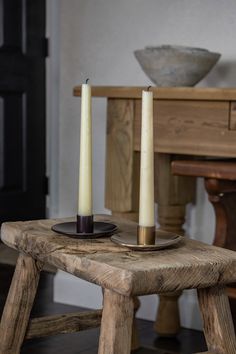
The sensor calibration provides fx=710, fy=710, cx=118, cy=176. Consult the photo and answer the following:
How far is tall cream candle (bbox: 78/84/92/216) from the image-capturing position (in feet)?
4.20

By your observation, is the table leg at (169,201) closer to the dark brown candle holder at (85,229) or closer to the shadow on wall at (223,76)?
the shadow on wall at (223,76)

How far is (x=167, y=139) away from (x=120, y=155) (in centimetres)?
16

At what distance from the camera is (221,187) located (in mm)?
1764

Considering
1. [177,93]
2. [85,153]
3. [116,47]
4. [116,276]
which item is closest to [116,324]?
[116,276]

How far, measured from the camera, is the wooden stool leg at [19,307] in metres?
1.42

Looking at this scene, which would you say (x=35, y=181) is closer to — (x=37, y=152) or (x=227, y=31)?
(x=37, y=152)

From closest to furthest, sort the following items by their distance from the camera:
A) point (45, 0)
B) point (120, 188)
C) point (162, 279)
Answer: point (162, 279)
point (120, 188)
point (45, 0)

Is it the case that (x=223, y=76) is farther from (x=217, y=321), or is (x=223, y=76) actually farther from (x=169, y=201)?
(x=217, y=321)

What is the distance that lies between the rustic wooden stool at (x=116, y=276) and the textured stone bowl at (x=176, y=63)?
1.76 ft

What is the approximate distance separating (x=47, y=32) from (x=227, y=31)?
1554 millimetres

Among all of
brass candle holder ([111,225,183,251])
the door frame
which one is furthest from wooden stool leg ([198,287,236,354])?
the door frame

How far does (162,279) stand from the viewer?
111 centimetres

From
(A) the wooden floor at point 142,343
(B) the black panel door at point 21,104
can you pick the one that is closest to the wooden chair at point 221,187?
(A) the wooden floor at point 142,343

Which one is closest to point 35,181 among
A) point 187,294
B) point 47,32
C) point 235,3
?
point 47,32
